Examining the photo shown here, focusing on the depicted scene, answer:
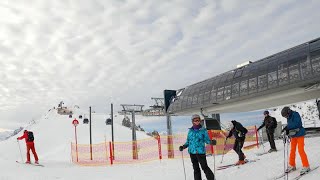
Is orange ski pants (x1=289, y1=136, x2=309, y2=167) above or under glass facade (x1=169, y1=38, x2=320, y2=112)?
under

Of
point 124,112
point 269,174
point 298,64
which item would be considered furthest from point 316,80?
point 124,112

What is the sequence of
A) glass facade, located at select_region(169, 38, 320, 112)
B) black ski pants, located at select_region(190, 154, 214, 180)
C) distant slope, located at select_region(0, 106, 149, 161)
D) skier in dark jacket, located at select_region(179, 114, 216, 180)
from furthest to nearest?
distant slope, located at select_region(0, 106, 149, 161) < glass facade, located at select_region(169, 38, 320, 112) < skier in dark jacket, located at select_region(179, 114, 216, 180) < black ski pants, located at select_region(190, 154, 214, 180)

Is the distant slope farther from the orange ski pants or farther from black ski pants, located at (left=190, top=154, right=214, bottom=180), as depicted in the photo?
the orange ski pants

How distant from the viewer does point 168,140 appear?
66.2 ft

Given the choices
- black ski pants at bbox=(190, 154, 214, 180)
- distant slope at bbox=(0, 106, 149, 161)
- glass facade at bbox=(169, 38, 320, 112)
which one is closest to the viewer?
black ski pants at bbox=(190, 154, 214, 180)

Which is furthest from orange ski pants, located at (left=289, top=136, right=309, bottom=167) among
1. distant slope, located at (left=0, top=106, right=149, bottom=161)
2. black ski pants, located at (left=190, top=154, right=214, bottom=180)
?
distant slope, located at (left=0, top=106, right=149, bottom=161)

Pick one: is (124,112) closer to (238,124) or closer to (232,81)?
(232,81)

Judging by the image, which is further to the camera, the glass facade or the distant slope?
the distant slope

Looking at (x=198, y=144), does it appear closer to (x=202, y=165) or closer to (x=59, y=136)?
(x=202, y=165)

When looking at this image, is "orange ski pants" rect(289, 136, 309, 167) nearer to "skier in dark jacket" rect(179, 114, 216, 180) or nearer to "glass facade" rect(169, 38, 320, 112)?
"skier in dark jacket" rect(179, 114, 216, 180)

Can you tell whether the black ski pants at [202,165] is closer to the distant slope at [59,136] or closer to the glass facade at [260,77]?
the glass facade at [260,77]

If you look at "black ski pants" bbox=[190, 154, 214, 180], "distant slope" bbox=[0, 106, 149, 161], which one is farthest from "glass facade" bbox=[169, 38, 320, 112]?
"distant slope" bbox=[0, 106, 149, 161]

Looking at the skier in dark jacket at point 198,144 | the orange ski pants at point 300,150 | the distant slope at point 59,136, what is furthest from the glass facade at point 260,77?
the distant slope at point 59,136

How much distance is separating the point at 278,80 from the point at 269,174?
836cm
